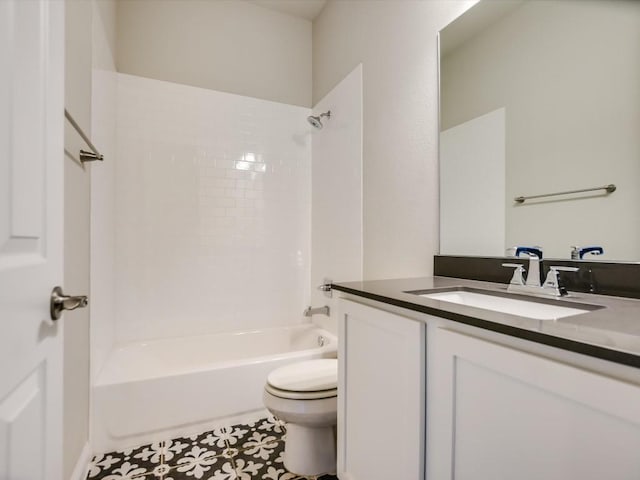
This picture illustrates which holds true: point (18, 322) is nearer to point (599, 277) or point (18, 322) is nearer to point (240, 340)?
point (599, 277)

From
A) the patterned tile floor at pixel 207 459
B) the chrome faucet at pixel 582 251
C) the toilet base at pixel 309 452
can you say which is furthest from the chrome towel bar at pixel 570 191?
the patterned tile floor at pixel 207 459

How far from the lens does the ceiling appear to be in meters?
2.49

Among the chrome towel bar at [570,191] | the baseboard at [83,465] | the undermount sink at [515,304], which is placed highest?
the chrome towel bar at [570,191]

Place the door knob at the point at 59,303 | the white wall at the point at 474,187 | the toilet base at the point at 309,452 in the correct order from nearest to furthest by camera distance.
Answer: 1. the door knob at the point at 59,303
2. the white wall at the point at 474,187
3. the toilet base at the point at 309,452

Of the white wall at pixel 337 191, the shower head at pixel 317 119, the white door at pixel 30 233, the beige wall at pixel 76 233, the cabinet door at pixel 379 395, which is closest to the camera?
the white door at pixel 30 233

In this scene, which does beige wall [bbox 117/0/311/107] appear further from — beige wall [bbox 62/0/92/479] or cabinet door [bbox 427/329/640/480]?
cabinet door [bbox 427/329/640/480]

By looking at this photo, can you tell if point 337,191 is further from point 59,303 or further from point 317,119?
point 59,303

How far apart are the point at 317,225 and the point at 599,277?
1.85 metres

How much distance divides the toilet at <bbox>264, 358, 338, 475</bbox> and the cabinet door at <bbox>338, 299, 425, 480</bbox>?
0.14 m

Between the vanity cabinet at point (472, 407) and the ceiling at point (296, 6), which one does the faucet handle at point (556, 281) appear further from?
the ceiling at point (296, 6)

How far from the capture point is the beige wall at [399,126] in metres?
1.58

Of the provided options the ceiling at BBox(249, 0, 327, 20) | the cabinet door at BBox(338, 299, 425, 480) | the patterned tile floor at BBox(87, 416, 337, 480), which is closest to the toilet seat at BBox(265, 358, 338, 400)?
the cabinet door at BBox(338, 299, 425, 480)

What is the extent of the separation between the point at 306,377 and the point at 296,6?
8.69 feet

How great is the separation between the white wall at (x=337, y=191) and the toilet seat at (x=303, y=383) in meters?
0.74
